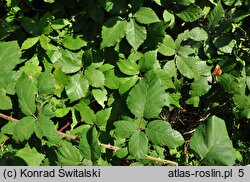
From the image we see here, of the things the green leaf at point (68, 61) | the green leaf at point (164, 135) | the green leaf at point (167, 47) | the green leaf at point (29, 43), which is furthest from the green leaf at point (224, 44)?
the green leaf at point (29, 43)

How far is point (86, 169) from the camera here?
130 centimetres

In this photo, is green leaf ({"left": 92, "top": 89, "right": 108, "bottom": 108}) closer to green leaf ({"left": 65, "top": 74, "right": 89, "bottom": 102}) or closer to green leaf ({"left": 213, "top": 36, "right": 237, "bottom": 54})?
green leaf ({"left": 65, "top": 74, "right": 89, "bottom": 102})

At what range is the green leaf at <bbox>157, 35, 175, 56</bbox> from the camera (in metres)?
2.07

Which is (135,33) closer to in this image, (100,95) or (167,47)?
(167,47)

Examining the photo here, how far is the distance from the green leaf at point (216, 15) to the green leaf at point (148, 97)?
3.06 ft

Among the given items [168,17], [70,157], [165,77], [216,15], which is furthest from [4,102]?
Answer: [216,15]

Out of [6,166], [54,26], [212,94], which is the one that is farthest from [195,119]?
[6,166]

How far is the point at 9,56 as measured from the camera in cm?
158

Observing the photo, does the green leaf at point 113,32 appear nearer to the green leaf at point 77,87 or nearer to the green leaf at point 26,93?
the green leaf at point 77,87

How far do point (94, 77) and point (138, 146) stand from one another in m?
0.70

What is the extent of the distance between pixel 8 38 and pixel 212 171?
5.06 feet

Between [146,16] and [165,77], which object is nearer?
[146,16]

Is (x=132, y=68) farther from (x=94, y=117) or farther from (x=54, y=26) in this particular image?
(x=54, y=26)

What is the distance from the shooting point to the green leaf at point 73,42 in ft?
6.75
